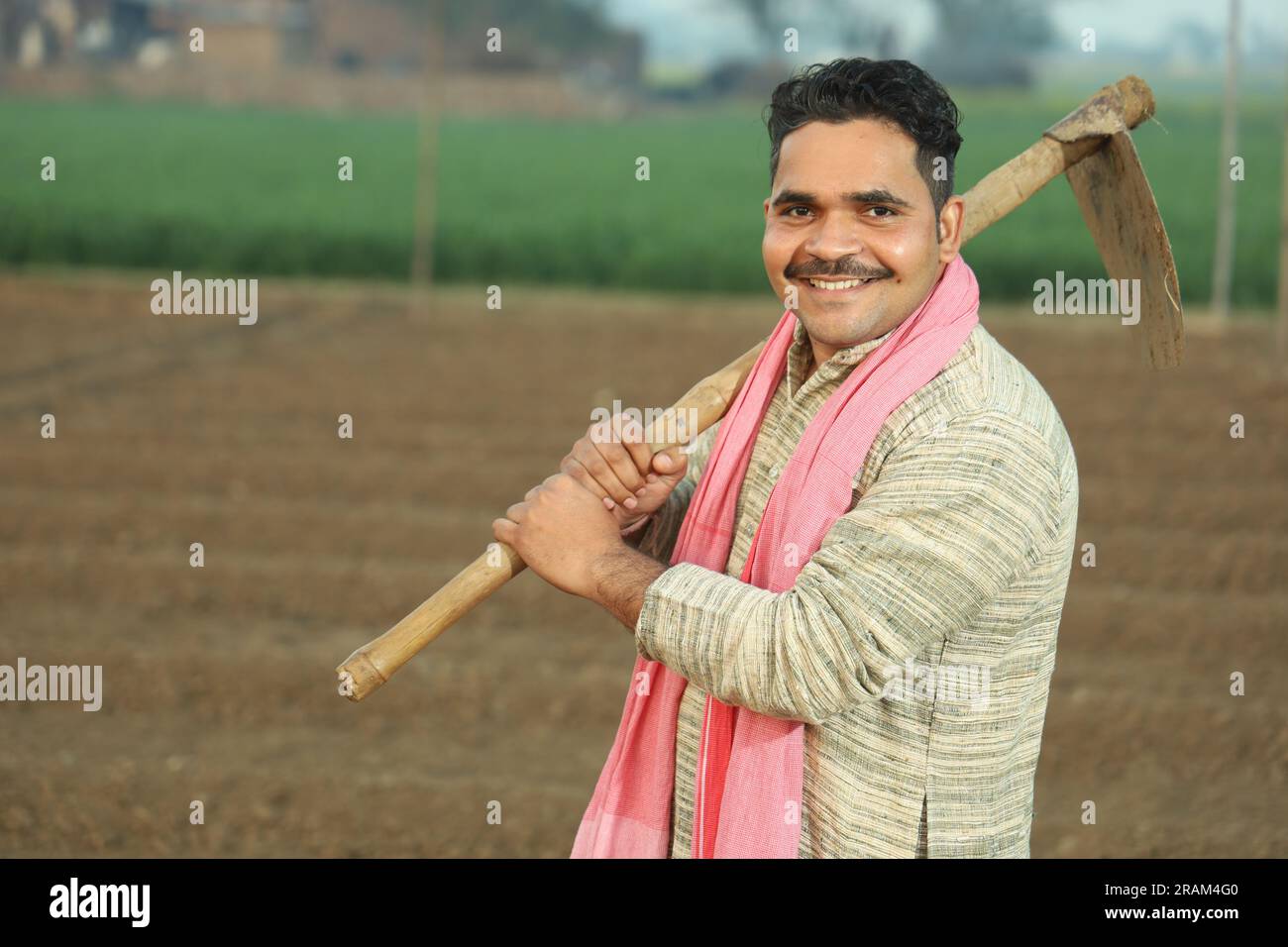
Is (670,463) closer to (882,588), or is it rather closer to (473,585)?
(473,585)

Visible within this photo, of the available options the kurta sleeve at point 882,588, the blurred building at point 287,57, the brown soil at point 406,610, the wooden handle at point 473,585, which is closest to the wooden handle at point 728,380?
the wooden handle at point 473,585

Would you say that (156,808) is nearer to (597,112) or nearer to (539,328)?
(539,328)

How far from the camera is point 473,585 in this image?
2.15 metres

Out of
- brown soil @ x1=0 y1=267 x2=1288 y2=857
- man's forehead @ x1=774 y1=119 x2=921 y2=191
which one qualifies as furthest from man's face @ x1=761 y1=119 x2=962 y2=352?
brown soil @ x1=0 y1=267 x2=1288 y2=857

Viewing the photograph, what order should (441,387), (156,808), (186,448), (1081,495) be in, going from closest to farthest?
(156,808), (1081,495), (186,448), (441,387)

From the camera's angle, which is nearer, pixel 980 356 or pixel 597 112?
pixel 980 356

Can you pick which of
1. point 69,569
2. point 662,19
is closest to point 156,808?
point 69,569

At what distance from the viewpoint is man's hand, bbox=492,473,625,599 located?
195 cm

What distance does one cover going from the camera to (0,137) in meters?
29.8

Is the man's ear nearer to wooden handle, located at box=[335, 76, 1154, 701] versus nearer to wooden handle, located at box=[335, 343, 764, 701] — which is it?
wooden handle, located at box=[335, 76, 1154, 701]

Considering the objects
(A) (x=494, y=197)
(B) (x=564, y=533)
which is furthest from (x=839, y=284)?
(A) (x=494, y=197)

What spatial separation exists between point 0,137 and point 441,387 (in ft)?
77.1

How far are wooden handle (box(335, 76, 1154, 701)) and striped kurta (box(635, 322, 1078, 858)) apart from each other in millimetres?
280

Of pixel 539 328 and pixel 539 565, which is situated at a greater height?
pixel 539 328
